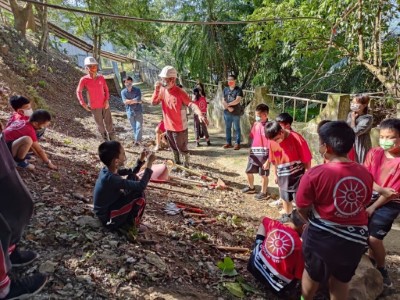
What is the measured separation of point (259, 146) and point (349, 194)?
3.01m

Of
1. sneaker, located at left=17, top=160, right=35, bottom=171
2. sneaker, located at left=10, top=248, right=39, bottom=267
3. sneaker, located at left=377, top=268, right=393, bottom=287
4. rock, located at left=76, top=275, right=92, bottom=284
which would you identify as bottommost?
sneaker, located at left=377, top=268, right=393, bottom=287

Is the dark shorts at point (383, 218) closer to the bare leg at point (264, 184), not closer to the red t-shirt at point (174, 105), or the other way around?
the bare leg at point (264, 184)

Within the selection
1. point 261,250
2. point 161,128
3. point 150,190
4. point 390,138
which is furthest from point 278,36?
point 261,250

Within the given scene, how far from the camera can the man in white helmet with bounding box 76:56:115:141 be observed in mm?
6066

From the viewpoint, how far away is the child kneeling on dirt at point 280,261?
8.73 ft

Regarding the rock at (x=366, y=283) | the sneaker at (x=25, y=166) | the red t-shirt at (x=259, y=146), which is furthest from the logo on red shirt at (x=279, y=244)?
the sneaker at (x=25, y=166)

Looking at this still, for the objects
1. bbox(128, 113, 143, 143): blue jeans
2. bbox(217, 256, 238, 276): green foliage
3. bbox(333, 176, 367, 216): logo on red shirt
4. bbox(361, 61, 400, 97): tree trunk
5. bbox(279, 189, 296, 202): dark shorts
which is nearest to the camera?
bbox(333, 176, 367, 216): logo on red shirt

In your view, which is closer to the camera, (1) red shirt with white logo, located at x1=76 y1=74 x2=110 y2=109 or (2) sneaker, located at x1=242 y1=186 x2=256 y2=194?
(2) sneaker, located at x1=242 y1=186 x2=256 y2=194

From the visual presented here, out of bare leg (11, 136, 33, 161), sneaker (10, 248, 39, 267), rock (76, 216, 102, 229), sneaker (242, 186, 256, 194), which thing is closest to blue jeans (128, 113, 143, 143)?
sneaker (242, 186, 256, 194)

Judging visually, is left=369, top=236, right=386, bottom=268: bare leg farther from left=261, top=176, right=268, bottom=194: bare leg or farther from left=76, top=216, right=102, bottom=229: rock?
left=76, top=216, right=102, bottom=229: rock

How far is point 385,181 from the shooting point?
2.75 metres

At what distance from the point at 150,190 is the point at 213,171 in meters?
1.92

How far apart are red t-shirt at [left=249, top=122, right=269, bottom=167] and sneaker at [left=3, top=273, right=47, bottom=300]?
11.7ft

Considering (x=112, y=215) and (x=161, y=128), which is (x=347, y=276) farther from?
(x=161, y=128)
